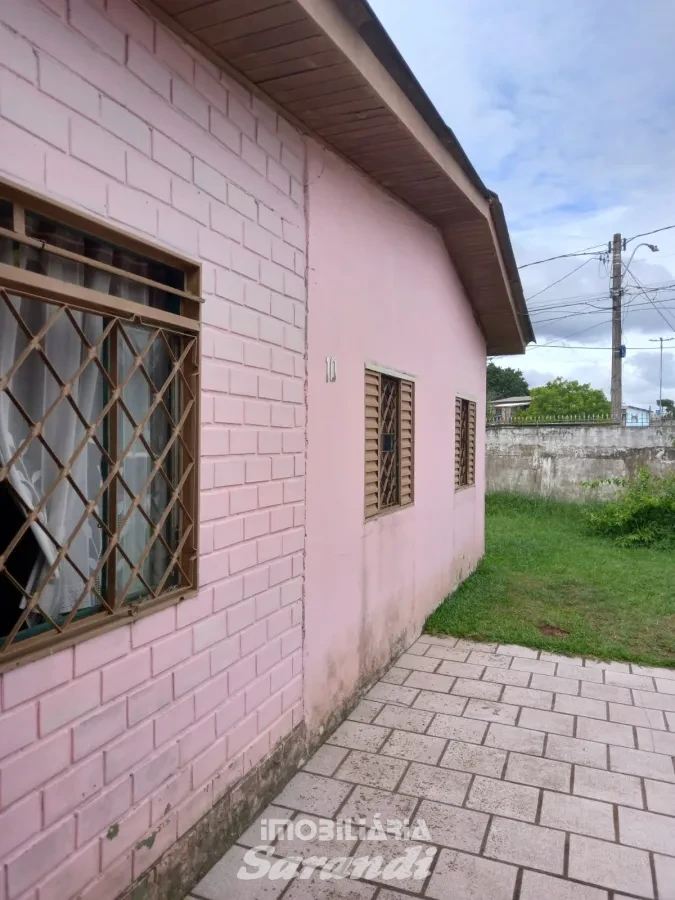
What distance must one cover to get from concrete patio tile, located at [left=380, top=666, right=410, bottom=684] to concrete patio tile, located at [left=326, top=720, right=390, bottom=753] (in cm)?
74

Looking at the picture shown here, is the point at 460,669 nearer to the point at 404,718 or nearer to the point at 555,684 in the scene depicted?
the point at 555,684

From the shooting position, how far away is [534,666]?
497cm

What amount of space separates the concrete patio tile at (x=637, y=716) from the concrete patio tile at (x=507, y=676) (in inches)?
25.1

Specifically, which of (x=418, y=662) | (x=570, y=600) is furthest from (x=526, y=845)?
(x=570, y=600)

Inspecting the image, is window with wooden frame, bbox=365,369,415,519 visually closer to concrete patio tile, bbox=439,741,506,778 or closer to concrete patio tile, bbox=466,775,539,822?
concrete patio tile, bbox=439,741,506,778

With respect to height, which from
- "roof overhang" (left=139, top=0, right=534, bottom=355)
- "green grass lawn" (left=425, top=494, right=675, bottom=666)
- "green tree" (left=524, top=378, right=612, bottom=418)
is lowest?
"green grass lawn" (left=425, top=494, right=675, bottom=666)

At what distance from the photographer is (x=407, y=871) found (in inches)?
102

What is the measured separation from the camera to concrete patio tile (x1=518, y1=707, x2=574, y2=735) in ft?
12.9

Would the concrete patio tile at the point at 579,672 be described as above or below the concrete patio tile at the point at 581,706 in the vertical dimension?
above

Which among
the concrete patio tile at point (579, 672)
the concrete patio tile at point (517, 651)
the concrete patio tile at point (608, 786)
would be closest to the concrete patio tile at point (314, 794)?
the concrete patio tile at point (608, 786)

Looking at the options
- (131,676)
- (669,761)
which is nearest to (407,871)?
(131,676)

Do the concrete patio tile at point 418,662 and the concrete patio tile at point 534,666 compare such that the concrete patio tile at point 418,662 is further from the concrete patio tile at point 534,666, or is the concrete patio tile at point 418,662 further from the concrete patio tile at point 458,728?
the concrete patio tile at point 458,728

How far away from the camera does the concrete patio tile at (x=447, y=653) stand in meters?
5.14

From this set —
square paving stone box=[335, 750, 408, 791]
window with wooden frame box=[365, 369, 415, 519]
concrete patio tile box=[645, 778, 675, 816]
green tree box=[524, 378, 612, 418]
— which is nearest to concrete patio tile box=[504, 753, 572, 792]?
concrete patio tile box=[645, 778, 675, 816]
